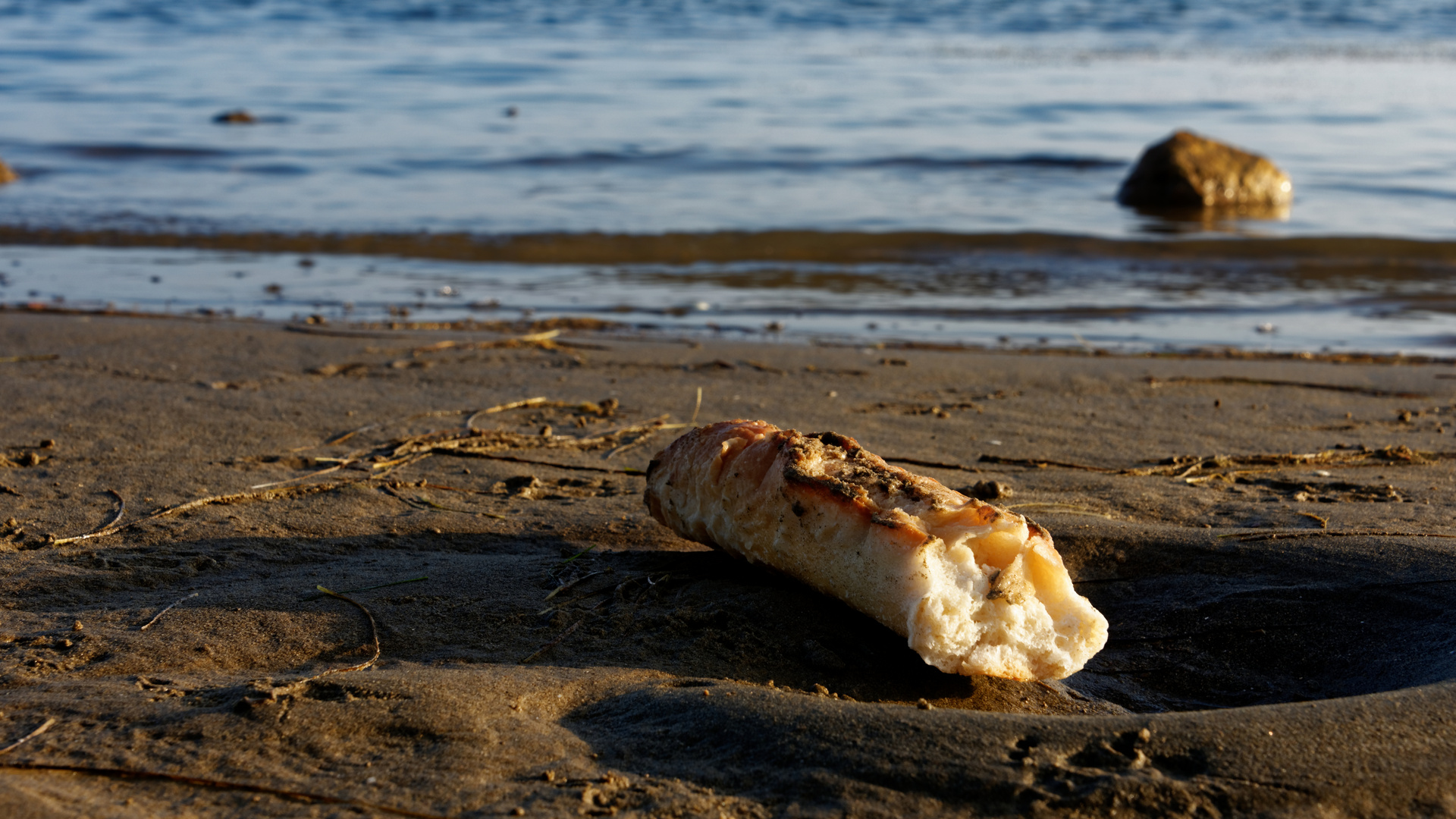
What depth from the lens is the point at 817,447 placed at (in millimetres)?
2539

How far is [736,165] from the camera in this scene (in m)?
13.4

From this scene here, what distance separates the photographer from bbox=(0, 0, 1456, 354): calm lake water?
775 centimetres

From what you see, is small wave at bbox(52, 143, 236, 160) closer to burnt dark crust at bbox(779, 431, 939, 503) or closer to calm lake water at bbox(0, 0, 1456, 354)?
calm lake water at bbox(0, 0, 1456, 354)

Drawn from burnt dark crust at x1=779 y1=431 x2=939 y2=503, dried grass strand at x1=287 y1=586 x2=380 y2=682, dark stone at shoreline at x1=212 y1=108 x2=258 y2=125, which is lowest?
dried grass strand at x1=287 y1=586 x2=380 y2=682

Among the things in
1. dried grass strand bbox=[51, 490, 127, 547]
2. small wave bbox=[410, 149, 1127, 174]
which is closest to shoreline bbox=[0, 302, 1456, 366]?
dried grass strand bbox=[51, 490, 127, 547]

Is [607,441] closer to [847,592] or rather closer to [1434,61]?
[847,592]

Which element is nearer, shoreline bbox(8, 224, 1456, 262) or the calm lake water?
the calm lake water

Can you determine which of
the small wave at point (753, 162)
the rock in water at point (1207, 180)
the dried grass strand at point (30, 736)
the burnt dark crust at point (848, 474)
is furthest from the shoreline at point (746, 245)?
the dried grass strand at point (30, 736)

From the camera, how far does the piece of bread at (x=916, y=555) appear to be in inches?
86.3

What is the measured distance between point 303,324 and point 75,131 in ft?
35.8

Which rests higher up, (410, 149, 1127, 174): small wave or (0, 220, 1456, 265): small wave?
(410, 149, 1127, 174): small wave

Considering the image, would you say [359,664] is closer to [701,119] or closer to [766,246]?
[766,246]

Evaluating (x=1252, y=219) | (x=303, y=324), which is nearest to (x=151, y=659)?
(x=303, y=324)

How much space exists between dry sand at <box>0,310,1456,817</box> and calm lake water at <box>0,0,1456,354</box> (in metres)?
2.77
